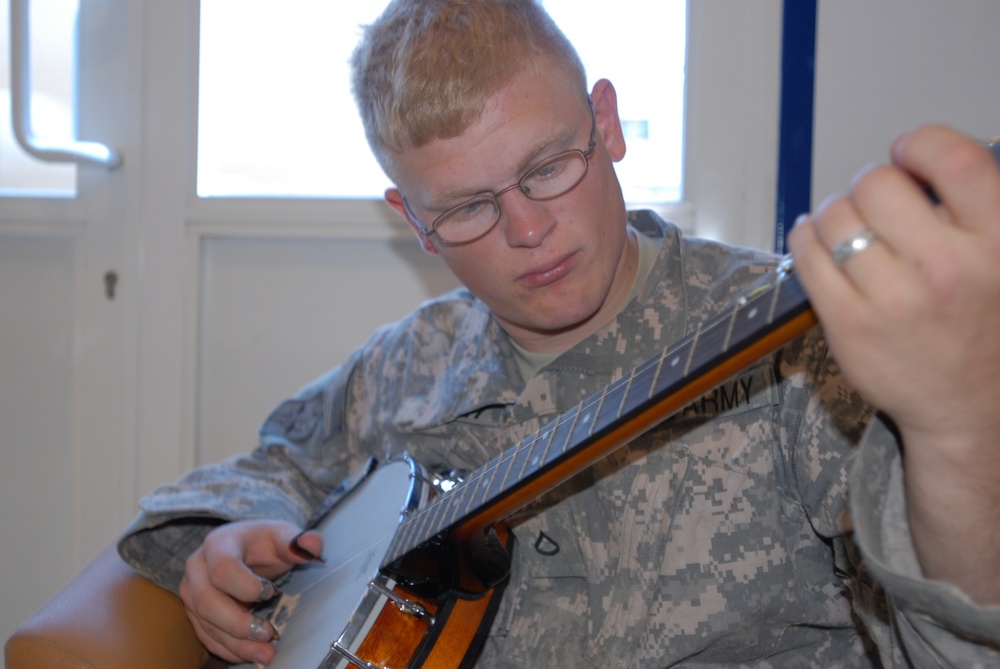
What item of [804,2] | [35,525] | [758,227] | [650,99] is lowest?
[35,525]

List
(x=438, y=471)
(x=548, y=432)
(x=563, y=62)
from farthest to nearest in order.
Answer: (x=438, y=471) < (x=563, y=62) < (x=548, y=432)

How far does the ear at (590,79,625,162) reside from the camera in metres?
1.22

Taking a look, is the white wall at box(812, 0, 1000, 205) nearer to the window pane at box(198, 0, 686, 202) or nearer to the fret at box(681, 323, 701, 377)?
the window pane at box(198, 0, 686, 202)

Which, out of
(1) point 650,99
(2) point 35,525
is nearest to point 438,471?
(1) point 650,99

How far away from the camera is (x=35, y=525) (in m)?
2.01

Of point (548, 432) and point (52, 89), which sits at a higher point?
point (52, 89)

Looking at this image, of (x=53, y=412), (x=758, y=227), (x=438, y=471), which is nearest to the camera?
(x=438, y=471)

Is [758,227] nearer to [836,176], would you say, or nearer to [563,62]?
[836,176]

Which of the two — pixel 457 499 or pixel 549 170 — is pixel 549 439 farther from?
pixel 549 170

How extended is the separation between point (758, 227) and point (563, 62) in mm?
707

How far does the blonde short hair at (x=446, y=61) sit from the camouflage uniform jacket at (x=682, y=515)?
0.29m

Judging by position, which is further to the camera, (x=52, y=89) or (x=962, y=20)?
(x=52, y=89)

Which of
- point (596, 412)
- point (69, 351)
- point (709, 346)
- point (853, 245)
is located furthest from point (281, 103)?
point (853, 245)

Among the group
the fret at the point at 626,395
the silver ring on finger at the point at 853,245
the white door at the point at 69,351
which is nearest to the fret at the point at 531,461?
the fret at the point at 626,395
